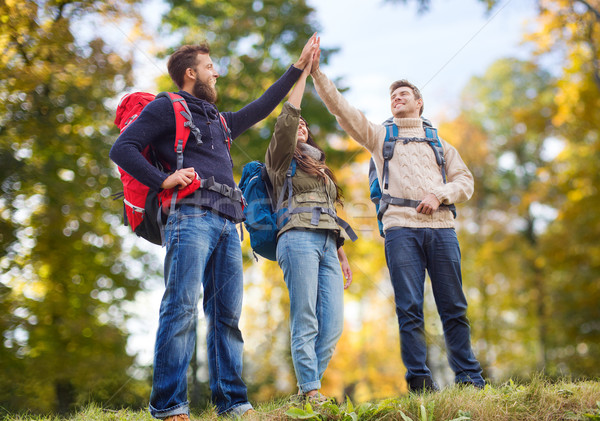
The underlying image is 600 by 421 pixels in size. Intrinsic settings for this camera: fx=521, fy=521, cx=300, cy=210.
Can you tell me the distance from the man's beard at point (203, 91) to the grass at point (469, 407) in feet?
6.04

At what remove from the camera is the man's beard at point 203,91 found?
3.17 meters

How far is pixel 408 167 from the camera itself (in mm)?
3699

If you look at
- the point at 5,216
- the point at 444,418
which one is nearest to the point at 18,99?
the point at 5,216

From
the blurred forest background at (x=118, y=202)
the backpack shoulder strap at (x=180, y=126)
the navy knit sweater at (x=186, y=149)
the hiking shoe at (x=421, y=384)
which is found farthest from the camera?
the blurred forest background at (x=118, y=202)

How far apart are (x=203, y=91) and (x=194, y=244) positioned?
3.26 feet

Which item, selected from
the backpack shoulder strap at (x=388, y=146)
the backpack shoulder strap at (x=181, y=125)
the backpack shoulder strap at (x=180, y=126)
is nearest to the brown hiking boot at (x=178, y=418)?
the backpack shoulder strap at (x=180, y=126)

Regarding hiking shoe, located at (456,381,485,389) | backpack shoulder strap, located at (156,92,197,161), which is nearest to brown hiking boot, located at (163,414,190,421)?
backpack shoulder strap, located at (156,92,197,161)

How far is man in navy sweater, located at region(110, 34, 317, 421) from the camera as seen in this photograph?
268 centimetres

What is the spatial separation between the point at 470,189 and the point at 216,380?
2.19 m

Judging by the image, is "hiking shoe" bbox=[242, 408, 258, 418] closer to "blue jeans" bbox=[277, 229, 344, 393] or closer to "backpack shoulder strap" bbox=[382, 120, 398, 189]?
"blue jeans" bbox=[277, 229, 344, 393]

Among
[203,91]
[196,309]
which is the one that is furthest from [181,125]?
[196,309]

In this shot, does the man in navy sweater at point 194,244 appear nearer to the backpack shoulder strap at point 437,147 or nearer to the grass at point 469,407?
the grass at point 469,407

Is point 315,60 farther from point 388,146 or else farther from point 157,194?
point 157,194

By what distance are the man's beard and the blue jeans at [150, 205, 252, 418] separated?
2.47 ft
